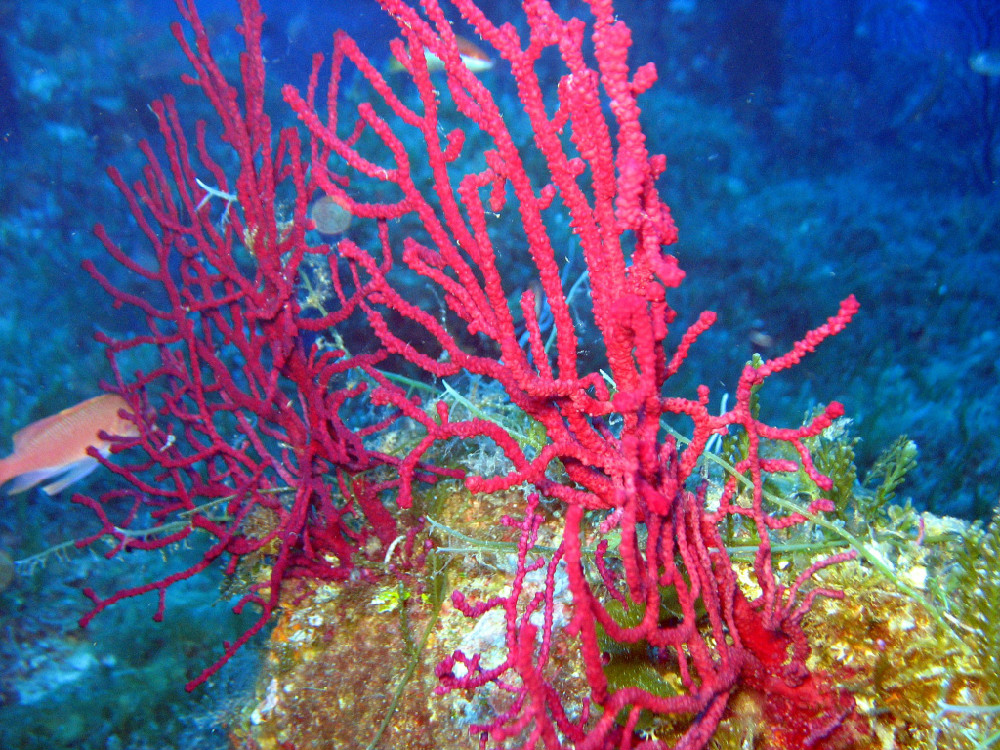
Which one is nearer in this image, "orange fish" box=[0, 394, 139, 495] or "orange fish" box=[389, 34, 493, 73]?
"orange fish" box=[0, 394, 139, 495]

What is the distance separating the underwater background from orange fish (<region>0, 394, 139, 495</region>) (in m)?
0.49

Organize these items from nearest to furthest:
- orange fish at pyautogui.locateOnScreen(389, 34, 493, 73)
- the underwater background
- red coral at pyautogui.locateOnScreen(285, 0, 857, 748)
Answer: red coral at pyautogui.locateOnScreen(285, 0, 857, 748) < the underwater background < orange fish at pyautogui.locateOnScreen(389, 34, 493, 73)

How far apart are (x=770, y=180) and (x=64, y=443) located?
294 inches

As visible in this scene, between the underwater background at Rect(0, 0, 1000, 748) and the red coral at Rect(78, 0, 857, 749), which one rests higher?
the underwater background at Rect(0, 0, 1000, 748)

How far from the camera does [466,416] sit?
3525 millimetres

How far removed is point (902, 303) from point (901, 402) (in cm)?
134

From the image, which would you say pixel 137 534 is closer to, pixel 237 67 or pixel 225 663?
pixel 225 663

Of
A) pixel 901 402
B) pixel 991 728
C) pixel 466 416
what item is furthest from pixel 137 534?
pixel 901 402

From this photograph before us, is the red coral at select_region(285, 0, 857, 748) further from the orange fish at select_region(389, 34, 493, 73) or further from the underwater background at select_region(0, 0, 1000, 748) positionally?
the underwater background at select_region(0, 0, 1000, 748)

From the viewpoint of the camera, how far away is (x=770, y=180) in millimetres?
6402

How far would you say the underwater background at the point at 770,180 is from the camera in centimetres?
364

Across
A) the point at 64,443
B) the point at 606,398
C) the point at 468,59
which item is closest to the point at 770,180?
the point at 468,59

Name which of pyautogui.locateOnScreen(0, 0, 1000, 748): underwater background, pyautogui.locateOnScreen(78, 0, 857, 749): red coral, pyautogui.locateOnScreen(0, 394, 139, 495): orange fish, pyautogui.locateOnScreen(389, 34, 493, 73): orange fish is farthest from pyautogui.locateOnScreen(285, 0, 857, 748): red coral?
pyautogui.locateOnScreen(0, 0, 1000, 748): underwater background

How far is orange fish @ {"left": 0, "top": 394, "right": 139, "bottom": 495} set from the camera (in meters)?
3.00
